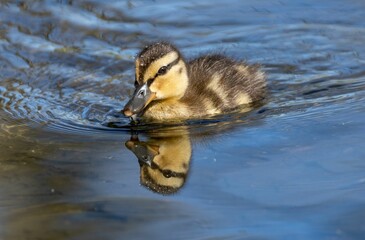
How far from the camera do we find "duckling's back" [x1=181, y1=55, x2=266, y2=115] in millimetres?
5988

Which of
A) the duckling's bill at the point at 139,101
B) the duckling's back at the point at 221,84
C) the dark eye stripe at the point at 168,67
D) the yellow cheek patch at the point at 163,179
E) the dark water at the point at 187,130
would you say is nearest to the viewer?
the dark water at the point at 187,130

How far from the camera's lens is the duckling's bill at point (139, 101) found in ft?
18.3

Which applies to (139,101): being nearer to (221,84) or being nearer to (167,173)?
(221,84)

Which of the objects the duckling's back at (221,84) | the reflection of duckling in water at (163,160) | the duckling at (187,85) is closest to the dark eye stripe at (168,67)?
the duckling at (187,85)

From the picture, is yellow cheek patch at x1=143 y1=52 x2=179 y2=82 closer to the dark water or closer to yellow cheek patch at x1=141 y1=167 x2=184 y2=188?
the dark water

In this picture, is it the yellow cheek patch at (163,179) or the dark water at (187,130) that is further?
the yellow cheek patch at (163,179)

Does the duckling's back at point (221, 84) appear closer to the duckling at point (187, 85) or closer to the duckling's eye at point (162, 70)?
the duckling at point (187, 85)

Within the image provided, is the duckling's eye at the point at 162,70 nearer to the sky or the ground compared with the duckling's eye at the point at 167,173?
nearer to the sky

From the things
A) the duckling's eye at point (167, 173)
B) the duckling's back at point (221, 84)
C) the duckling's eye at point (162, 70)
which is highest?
the duckling's eye at point (162, 70)

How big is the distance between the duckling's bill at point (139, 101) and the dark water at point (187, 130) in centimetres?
12

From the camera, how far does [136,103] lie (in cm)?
560

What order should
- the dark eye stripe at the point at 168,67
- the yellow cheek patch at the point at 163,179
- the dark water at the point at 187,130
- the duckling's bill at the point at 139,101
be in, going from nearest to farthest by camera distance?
the dark water at the point at 187,130 → the yellow cheek patch at the point at 163,179 → the duckling's bill at the point at 139,101 → the dark eye stripe at the point at 168,67

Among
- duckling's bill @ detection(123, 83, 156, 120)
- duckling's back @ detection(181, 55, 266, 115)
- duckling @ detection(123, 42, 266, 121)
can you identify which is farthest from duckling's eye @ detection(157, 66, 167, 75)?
duckling's back @ detection(181, 55, 266, 115)

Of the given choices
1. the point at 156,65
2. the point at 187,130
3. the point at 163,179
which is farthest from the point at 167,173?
the point at 156,65
